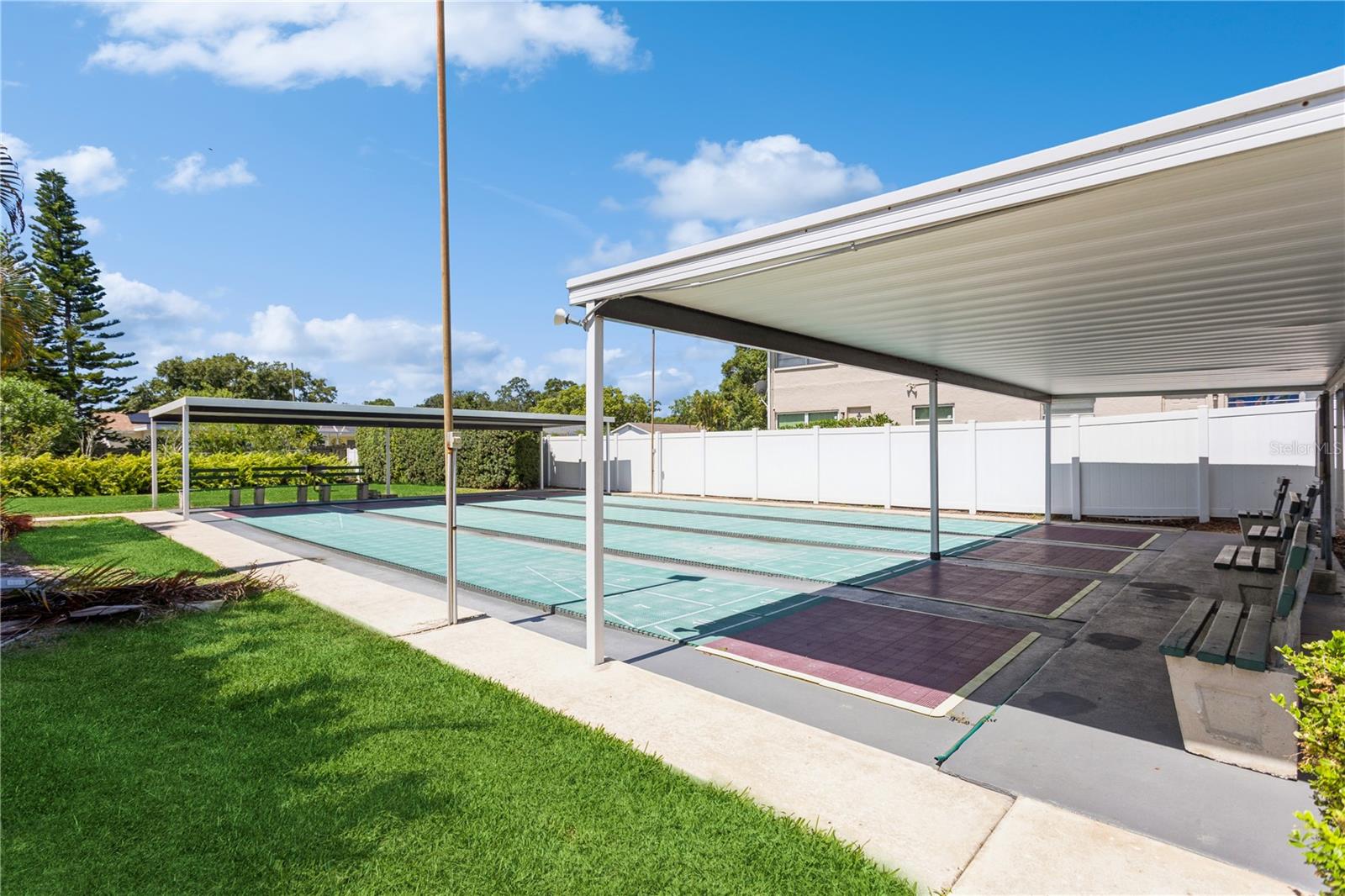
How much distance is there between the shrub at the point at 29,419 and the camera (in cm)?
2448

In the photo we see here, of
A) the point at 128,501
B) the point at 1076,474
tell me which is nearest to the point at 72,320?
the point at 128,501

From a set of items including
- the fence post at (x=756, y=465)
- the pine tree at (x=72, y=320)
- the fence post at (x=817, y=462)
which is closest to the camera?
the fence post at (x=817, y=462)

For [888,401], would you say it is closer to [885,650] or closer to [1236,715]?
[885,650]

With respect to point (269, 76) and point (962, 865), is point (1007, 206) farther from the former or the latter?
point (269, 76)

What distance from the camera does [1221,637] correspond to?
12.8 feet

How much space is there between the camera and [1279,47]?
10164 mm

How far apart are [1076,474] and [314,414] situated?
1962 centimetres

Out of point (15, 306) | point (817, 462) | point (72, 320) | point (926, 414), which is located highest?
point (72, 320)

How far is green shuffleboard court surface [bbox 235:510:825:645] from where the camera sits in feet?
22.3

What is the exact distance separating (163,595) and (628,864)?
6749 mm

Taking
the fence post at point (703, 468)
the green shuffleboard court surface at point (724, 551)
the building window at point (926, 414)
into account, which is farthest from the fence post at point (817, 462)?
the green shuffleboard court surface at point (724, 551)

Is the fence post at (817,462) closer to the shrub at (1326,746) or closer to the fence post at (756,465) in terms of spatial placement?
the fence post at (756,465)

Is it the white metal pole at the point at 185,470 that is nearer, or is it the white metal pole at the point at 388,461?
the white metal pole at the point at 185,470

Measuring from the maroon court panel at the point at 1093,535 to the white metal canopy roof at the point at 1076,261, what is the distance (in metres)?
4.23
